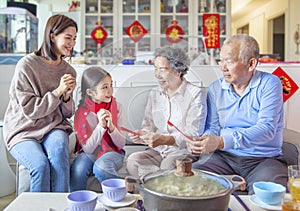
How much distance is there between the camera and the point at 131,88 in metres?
1.25

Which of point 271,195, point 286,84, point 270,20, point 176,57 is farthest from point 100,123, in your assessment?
point 270,20

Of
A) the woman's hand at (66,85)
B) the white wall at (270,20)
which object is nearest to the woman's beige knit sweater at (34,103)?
the woman's hand at (66,85)

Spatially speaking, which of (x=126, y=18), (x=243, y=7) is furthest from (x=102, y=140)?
(x=243, y=7)

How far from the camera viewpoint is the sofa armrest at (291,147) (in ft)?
5.52

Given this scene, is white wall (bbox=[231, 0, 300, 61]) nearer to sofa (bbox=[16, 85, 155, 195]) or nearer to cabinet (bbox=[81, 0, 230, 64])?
cabinet (bbox=[81, 0, 230, 64])

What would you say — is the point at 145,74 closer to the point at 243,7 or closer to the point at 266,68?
the point at 266,68

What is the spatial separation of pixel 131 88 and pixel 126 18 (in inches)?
141

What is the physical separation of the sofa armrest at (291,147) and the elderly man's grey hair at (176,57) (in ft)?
2.51

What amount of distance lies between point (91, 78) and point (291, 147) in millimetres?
1080

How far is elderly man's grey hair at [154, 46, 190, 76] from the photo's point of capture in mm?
1248

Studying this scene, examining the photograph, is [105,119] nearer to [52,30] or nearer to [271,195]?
[271,195]

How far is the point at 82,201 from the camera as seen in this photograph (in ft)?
3.31

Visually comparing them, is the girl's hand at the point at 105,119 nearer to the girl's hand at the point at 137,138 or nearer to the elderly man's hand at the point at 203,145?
the girl's hand at the point at 137,138

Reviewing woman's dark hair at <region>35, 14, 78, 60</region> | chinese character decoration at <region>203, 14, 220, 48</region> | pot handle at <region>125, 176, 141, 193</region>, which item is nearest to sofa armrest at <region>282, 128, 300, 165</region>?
pot handle at <region>125, 176, 141, 193</region>
